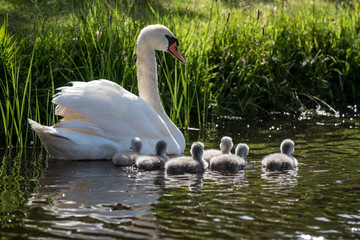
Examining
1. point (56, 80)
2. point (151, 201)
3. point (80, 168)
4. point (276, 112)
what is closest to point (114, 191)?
point (151, 201)

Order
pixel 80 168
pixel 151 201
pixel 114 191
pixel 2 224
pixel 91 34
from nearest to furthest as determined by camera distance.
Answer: pixel 2 224 → pixel 151 201 → pixel 114 191 → pixel 80 168 → pixel 91 34

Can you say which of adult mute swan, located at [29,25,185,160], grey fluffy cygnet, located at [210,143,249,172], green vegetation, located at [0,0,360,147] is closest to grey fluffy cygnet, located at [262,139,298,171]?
grey fluffy cygnet, located at [210,143,249,172]

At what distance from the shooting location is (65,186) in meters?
6.59

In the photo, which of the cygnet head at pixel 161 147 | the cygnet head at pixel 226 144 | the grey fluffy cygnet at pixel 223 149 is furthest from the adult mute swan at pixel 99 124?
the cygnet head at pixel 226 144

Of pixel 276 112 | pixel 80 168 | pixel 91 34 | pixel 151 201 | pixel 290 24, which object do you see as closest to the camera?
pixel 151 201

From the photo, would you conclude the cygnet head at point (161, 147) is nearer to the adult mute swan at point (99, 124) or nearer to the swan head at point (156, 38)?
the adult mute swan at point (99, 124)

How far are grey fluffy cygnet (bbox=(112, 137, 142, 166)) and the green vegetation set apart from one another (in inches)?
55.3

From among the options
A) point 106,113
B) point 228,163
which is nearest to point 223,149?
point 228,163

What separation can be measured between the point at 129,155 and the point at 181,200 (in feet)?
5.66

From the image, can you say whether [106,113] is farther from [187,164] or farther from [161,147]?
[187,164]

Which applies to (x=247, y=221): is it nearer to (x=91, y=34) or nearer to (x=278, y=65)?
(x=91, y=34)

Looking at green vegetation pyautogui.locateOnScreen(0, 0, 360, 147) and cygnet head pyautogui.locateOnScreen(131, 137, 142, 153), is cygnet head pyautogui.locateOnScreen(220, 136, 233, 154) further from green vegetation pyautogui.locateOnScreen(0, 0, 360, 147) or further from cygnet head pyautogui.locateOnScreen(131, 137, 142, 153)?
green vegetation pyautogui.locateOnScreen(0, 0, 360, 147)

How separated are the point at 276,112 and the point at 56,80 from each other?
148 inches

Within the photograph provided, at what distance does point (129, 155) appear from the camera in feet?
24.8
